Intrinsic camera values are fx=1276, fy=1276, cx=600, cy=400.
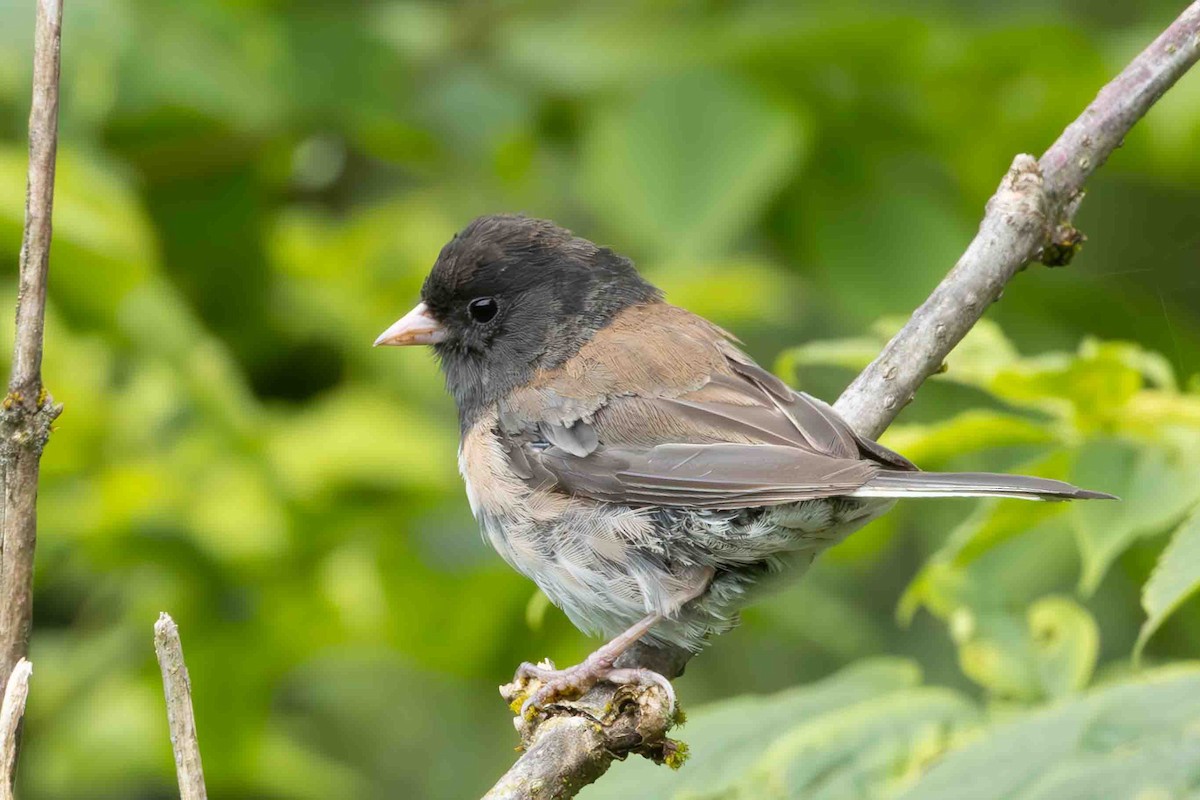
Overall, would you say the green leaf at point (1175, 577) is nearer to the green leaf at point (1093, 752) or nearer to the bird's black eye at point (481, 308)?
the green leaf at point (1093, 752)

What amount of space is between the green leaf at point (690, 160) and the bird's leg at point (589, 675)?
4.00 feet

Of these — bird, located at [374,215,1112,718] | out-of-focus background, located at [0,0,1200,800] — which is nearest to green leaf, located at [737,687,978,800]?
bird, located at [374,215,1112,718]

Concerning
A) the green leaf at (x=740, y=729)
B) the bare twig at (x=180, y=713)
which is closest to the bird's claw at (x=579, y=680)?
the green leaf at (x=740, y=729)

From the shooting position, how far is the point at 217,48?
3246mm

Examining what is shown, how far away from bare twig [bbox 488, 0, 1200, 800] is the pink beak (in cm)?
89

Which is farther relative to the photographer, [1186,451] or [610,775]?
[610,775]

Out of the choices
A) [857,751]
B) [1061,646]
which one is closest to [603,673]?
[857,751]

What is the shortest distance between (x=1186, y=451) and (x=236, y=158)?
2642 millimetres

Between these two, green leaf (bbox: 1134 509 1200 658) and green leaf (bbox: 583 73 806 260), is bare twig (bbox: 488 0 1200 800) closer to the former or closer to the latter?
green leaf (bbox: 1134 509 1200 658)

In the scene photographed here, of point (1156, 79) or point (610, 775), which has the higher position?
point (1156, 79)

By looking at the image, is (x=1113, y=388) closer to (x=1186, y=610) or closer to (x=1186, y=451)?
(x=1186, y=451)

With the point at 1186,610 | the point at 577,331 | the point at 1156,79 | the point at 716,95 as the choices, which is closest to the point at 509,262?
the point at 577,331

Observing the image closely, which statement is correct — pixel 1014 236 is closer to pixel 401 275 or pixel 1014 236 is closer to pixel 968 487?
pixel 968 487

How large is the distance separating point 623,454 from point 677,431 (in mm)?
110
